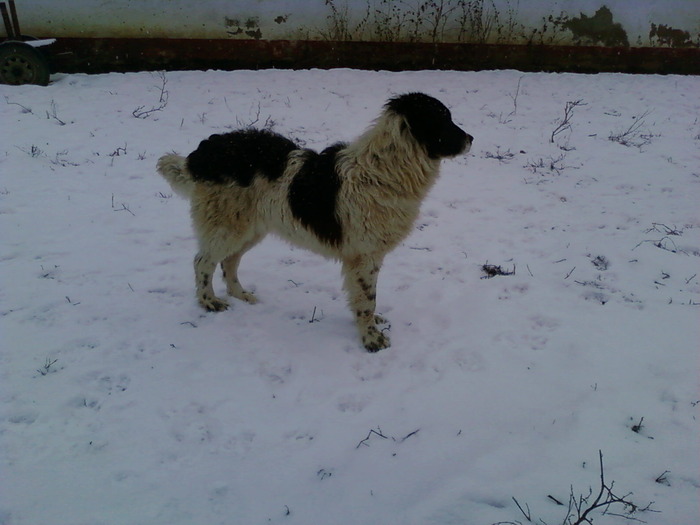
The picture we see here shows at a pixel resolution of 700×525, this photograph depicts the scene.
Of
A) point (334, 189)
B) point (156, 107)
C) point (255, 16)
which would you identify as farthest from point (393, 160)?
point (255, 16)

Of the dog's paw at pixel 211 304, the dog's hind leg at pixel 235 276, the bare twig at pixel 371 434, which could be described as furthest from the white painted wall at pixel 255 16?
the bare twig at pixel 371 434

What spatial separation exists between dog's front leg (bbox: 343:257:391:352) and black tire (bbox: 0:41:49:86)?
26.0 ft

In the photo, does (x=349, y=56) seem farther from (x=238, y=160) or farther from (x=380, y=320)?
(x=380, y=320)

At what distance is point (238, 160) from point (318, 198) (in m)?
0.74

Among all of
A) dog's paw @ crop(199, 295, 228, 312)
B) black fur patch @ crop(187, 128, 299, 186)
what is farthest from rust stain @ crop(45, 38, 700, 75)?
dog's paw @ crop(199, 295, 228, 312)

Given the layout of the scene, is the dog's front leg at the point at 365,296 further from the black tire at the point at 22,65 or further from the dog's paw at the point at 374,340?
the black tire at the point at 22,65

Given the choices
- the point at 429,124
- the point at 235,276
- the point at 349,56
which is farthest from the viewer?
the point at 349,56

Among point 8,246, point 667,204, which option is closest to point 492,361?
point 667,204

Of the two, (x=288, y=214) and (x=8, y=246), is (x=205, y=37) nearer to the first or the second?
(x=8, y=246)

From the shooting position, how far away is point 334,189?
3.56 metres

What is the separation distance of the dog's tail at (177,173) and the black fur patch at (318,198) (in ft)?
3.02

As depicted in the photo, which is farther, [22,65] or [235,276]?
[22,65]

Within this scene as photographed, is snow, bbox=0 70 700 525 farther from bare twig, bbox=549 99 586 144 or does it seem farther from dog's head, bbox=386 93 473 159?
dog's head, bbox=386 93 473 159

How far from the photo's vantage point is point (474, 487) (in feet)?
8.18
